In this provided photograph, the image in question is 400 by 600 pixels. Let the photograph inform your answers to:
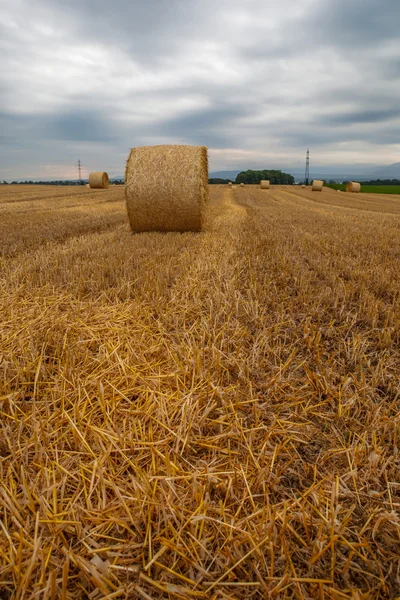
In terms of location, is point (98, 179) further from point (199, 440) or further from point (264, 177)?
point (264, 177)

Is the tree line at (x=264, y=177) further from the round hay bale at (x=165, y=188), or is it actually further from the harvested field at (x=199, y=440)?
the harvested field at (x=199, y=440)

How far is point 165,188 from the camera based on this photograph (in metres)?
7.41

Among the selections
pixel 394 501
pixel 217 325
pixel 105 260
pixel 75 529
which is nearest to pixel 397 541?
pixel 394 501

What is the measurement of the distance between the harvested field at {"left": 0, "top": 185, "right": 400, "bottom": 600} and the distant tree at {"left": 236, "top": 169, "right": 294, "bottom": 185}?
253ft

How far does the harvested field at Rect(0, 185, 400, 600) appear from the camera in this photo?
1181 mm

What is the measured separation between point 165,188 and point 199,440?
21.3 feet

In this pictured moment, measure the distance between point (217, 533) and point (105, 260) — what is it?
3840mm

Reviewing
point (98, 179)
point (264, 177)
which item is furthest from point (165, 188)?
point (264, 177)

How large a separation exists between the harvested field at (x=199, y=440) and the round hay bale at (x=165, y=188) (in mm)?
4137

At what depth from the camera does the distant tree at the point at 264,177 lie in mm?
75625

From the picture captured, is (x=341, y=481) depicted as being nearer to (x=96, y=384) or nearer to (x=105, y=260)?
(x=96, y=384)

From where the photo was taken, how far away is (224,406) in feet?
6.27

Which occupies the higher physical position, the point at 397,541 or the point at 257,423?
the point at 257,423

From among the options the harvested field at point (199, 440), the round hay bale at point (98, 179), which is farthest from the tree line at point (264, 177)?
the harvested field at point (199, 440)
